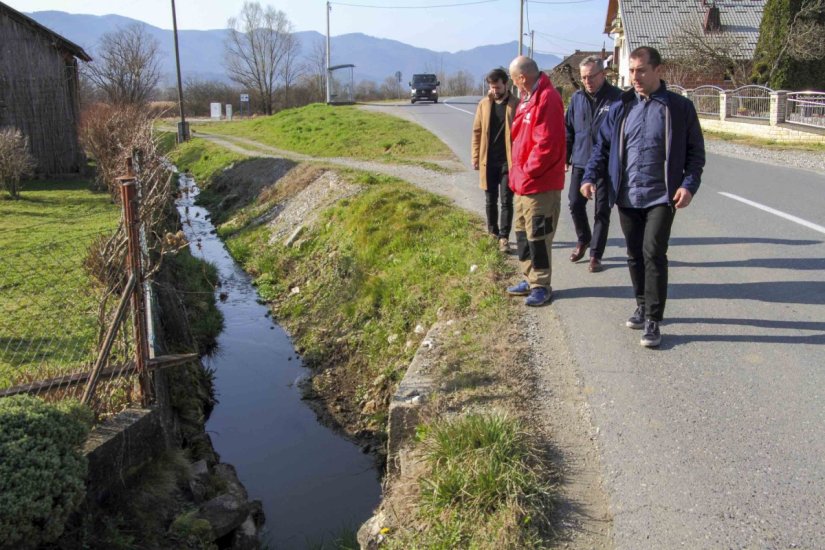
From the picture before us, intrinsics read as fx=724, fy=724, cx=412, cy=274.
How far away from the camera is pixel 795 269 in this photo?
7.11 m

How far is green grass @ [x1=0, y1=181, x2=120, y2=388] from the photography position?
694 cm

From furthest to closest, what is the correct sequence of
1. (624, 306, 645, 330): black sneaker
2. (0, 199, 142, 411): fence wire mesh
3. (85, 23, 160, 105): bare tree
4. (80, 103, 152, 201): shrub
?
(85, 23, 160, 105): bare tree → (80, 103, 152, 201): shrub → (624, 306, 645, 330): black sneaker → (0, 199, 142, 411): fence wire mesh

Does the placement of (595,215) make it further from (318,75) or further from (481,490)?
(318,75)

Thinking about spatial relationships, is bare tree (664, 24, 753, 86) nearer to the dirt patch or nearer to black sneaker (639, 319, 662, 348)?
the dirt patch

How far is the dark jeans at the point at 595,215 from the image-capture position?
7023 mm

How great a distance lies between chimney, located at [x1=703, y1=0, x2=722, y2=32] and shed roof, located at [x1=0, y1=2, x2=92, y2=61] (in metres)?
31.4

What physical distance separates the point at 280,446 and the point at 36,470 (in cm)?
364

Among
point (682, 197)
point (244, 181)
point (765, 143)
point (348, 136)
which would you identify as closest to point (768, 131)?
point (765, 143)

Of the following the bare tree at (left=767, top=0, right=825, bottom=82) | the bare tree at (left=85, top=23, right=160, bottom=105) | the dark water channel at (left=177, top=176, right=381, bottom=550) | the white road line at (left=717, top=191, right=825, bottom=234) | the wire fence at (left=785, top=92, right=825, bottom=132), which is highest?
the bare tree at (left=767, top=0, right=825, bottom=82)

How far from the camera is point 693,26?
1473 inches

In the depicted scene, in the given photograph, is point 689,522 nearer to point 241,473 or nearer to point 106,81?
point 241,473

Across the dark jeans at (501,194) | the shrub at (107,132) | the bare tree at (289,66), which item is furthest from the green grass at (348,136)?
the bare tree at (289,66)

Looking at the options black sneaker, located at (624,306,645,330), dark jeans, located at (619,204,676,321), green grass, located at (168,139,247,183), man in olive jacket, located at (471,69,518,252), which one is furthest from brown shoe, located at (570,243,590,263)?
green grass, located at (168,139,247,183)

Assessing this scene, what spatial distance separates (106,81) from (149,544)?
28041mm
